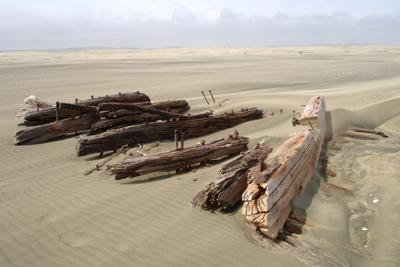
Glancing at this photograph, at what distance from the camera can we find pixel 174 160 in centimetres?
646

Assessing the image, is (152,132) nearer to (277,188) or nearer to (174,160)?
(174,160)

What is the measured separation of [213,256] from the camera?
13.8 ft

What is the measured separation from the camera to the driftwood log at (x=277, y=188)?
14.3 feet

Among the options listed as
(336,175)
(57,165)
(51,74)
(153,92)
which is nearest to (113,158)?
(57,165)

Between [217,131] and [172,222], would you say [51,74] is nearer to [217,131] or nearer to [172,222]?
[217,131]

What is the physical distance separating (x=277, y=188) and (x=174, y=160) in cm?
230

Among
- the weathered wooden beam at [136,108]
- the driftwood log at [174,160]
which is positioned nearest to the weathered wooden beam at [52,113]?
the weathered wooden beam at [136,108]

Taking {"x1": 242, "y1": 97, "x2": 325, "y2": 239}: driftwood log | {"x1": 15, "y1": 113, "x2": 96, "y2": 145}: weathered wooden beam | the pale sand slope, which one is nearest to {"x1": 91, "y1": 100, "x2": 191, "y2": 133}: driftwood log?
{"x1": 15, "y1": 113, "x2": 96, "y2": 145}: weathered wooden beam

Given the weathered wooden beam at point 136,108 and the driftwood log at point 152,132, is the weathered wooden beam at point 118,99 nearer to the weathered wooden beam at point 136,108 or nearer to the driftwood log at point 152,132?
the weathered wooden beam at point 136,108

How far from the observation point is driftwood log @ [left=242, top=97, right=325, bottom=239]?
4.37m

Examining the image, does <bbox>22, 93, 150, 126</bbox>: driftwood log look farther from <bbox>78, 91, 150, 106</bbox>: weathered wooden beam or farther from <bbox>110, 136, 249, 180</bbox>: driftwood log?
<bbox>110, 136, 249, 180</bbox>: driftwood log

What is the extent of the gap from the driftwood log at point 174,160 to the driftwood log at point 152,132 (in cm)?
134

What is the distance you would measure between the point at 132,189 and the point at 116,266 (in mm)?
1977

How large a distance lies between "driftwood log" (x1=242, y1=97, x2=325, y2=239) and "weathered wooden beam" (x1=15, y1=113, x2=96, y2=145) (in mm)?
4838
